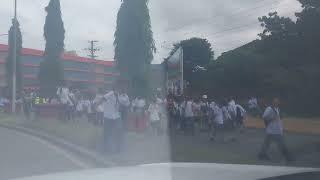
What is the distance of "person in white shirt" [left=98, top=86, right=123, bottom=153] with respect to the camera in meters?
14.5

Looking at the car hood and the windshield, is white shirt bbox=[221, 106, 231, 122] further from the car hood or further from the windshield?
the car hood

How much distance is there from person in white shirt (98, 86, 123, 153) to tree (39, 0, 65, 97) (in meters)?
30.3

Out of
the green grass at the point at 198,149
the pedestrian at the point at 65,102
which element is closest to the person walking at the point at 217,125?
the green grass at the point at 198,149

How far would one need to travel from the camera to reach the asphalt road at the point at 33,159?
12148 mm

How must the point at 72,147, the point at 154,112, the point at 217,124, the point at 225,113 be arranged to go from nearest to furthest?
the point at 72,147 → the point at 217,124 → the point at 225,113 → the point at 154,112

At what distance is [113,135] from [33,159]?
72.9 inches

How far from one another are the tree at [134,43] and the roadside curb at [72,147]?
1013 centimetres

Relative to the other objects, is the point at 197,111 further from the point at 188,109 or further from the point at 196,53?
the point at 196,53

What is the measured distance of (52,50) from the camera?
152 ft

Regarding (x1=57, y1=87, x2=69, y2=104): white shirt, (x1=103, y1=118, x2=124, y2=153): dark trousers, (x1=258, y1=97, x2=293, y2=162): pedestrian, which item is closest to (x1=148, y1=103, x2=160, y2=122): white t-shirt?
(x1=103, y1=118, x2=124, y2=153): dark trousers

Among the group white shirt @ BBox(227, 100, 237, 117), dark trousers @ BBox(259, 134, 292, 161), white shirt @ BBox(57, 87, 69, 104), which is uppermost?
white shirt @ BBox(57, 87, 69, 104)

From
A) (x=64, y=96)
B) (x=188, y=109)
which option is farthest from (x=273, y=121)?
(x=64, y=96)

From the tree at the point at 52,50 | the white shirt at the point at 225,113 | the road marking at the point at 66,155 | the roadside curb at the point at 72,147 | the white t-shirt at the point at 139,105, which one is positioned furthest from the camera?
the tree at the point at 52,50

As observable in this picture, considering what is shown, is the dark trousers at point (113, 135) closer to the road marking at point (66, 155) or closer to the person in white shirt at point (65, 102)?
the road marking at point (66, 155)
